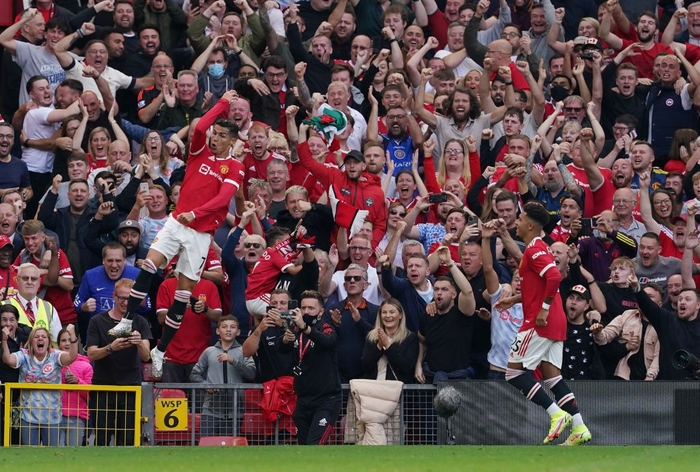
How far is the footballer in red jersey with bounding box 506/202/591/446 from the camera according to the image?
12938mm

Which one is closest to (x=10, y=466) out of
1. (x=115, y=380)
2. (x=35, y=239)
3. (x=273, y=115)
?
(x=115, y=380)

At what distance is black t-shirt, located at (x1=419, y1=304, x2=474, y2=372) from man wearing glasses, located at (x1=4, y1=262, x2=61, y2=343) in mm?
3958

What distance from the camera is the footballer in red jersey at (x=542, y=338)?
12.9 metres

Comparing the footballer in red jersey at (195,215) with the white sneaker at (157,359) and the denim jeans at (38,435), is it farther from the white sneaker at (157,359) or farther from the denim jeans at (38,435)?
the denim jeans at (38,435)

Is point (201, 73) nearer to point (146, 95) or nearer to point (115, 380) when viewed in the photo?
point (146, 95)

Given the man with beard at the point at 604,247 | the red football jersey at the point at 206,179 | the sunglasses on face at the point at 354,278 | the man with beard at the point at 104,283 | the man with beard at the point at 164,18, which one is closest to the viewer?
the red football jersey at the point at 206,179

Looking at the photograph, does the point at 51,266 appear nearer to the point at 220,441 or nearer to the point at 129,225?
the point at 129,225

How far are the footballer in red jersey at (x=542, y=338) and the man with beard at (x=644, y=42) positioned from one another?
314 inches

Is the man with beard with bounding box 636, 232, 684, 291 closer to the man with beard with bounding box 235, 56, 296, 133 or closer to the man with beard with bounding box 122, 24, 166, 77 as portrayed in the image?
the man with beard with bounding box 235, 56, 296, 133

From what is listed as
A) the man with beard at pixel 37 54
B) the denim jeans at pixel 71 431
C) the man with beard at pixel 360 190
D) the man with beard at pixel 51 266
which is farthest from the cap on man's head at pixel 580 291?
the man with beard at pixel 37 54

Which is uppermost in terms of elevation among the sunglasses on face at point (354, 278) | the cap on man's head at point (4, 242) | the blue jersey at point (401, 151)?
the blue jersey at point (401, 151)

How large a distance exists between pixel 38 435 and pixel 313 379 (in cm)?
266

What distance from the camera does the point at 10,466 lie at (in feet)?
35.2

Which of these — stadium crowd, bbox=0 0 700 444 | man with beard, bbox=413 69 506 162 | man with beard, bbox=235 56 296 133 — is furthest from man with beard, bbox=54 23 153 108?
man with beard, bbox=413 69 506 162
